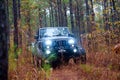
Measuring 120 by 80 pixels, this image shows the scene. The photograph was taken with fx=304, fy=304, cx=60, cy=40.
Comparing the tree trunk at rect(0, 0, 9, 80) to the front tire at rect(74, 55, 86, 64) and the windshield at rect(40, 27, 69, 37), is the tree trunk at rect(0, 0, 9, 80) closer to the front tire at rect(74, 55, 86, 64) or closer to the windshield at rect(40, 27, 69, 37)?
the front tire at rect(74, 55, 86, 64)

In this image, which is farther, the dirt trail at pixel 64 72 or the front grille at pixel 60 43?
the front grille at pixel 60 43

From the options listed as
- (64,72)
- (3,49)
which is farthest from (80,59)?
(3,49)

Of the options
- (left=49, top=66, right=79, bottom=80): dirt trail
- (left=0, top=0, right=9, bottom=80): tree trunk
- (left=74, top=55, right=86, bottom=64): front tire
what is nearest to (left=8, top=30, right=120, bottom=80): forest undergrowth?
(left=49, top=66, right=79, bottom=80): dirt trail

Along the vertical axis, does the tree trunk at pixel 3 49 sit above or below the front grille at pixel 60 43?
above

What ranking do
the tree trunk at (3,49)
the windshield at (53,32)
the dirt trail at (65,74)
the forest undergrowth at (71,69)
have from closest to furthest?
the tree trunk at (3,49)
the forest undergrowth at (71,69)
the dirt trail at (65,74)
the windshield at (53,32)

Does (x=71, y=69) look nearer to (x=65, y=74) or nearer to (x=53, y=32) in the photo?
(x=65, y=74)

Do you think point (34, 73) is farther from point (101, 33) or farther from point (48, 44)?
point (101, 33)

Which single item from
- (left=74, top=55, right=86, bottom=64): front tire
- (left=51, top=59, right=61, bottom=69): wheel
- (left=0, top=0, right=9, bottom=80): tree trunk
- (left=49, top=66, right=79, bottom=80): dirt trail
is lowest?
(left=49, top=66, right=79, bottom=80): dirt trail

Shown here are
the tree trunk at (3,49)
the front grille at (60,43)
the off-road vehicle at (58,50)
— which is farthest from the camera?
the front grille at (60,43)

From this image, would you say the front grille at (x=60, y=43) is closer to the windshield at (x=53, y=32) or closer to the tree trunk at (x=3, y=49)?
the windshield at (x=53, y=32)

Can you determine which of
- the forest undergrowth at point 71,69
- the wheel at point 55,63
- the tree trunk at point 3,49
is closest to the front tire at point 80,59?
the forest undergrowth at point 71,69

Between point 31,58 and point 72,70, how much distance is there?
1754mm

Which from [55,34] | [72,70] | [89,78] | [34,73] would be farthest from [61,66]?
[34,73]

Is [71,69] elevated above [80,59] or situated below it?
below
